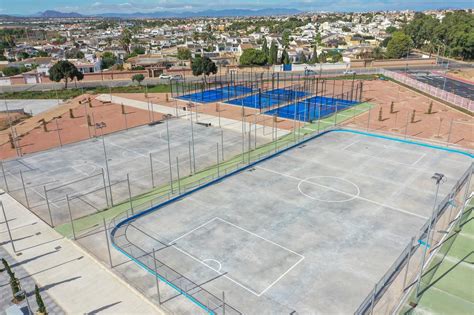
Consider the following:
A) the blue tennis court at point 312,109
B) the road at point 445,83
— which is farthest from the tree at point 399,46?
the blue tennis court at point 312,109

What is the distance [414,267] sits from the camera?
77.5 ft

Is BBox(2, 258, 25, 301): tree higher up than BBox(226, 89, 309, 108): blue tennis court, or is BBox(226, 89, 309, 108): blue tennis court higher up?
BBox(226, 89, 309, 108): blue tennis court

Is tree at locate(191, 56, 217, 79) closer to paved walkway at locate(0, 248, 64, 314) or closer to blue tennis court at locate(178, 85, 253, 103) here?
blue tennis court at locate(178, 85, 253, 103)

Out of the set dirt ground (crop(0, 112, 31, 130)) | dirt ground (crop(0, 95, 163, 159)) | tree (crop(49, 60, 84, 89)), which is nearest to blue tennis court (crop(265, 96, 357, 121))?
dirt ground (crop(0, 95, 163, 159))

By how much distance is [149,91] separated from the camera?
8231 cm

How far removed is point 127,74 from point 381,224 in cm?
9659

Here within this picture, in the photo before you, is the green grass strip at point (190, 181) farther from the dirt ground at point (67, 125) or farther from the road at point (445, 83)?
the road at point (445, 83)

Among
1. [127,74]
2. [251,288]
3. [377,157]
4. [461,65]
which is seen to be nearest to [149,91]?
[127,74]

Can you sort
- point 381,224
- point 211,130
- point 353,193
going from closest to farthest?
point 381,224, point 353,193, point 211,130

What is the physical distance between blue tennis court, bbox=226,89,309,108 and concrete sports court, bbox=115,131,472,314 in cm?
2738

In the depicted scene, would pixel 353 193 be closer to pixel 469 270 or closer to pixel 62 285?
pixel 469 270

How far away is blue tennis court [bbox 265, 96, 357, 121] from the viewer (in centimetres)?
5872

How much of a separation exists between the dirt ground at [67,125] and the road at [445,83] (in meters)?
63.4

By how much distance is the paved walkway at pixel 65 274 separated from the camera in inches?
816
